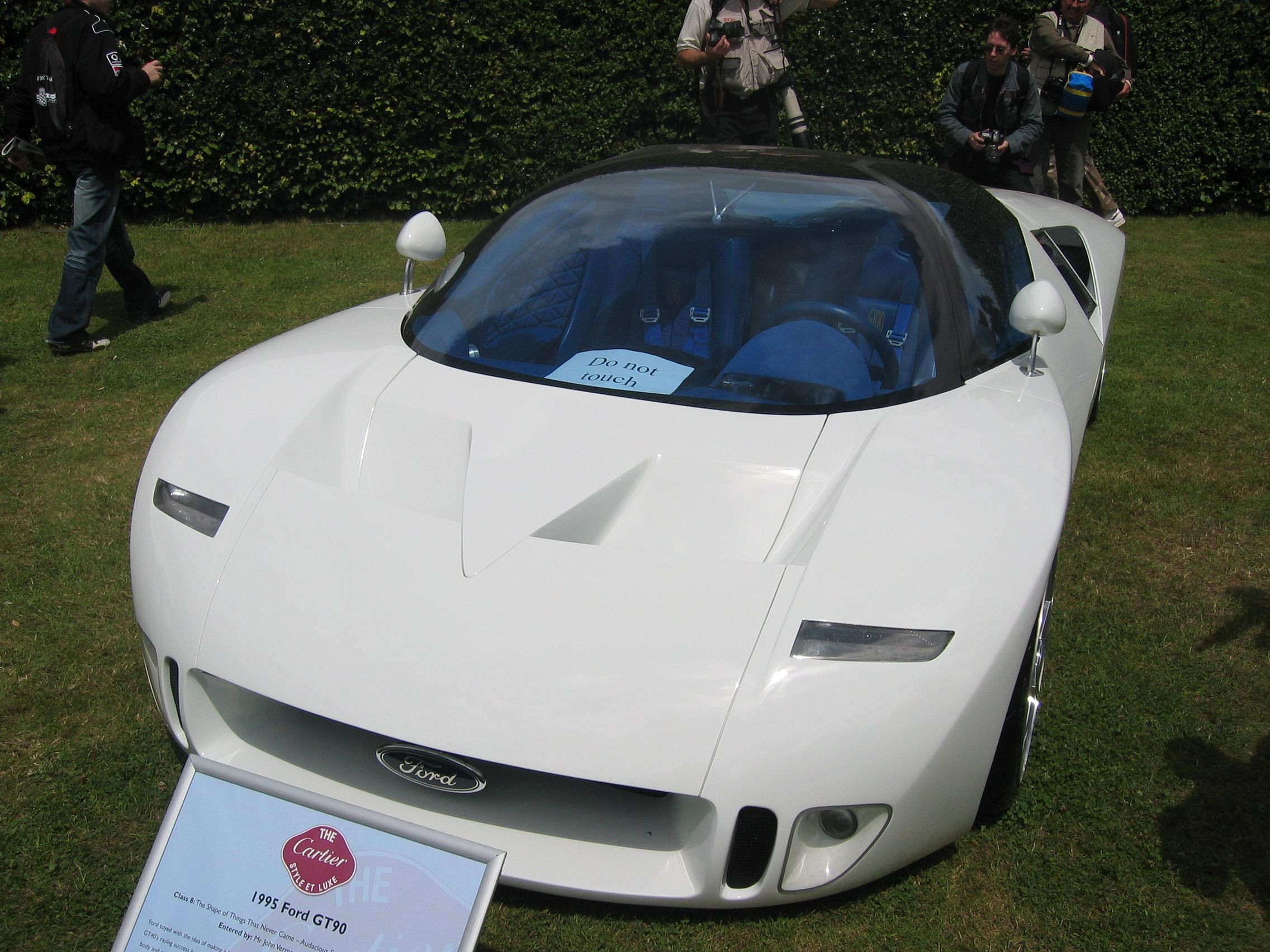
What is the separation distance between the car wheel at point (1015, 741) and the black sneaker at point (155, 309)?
16.3 ft

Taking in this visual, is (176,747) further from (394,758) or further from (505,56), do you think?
(505,56)

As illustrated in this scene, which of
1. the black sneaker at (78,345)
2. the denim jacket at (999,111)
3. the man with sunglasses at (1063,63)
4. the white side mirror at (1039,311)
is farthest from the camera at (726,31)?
the black sneaker at (78,345)

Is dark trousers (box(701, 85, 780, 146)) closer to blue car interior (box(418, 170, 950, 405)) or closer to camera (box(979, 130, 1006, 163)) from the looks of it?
camera (box(979, 130, 1006, 163))

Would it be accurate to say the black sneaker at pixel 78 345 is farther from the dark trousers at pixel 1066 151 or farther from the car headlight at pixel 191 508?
the dark trousers at pixel 1066 151

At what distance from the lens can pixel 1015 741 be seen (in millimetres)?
2209

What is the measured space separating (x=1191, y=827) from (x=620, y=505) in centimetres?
140

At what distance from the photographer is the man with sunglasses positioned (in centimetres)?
624

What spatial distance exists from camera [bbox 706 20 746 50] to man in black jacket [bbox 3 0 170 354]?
8.50 feet

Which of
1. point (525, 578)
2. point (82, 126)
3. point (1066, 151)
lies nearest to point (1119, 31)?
point (1066, 151)

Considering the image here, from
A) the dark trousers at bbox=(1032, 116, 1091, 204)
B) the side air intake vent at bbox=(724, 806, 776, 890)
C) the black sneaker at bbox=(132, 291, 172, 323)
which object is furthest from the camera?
the dark trousers at bbox=(1032, 116, 1091, 204)

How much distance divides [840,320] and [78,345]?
4009 millimetres

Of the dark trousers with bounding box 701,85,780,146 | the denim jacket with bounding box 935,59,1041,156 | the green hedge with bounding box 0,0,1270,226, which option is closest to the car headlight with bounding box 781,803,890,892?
the dark trousers with bounding box 701,85,780,146

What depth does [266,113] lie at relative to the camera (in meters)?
7.57

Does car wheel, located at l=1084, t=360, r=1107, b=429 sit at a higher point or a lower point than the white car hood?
lower
